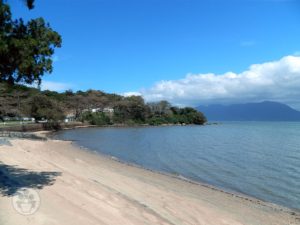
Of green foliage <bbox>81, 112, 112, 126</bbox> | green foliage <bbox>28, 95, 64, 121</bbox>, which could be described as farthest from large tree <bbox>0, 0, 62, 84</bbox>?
green foliage <bbox>81, 112, 112, 126</bbox>

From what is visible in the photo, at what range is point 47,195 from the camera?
1107cm

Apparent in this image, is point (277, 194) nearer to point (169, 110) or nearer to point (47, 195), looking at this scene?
point (47, 195)

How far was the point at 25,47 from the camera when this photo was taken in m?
10.9

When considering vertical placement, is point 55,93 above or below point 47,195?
above

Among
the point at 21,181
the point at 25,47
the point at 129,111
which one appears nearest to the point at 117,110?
the point at 129,111

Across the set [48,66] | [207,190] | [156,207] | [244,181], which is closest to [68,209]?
[156,207]

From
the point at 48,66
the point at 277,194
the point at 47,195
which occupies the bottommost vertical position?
the point at 277,194

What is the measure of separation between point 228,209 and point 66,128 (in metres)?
96.4

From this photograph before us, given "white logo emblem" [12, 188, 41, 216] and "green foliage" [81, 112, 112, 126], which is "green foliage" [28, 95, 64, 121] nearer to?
"green foliage" [81, 112, 112, 126]

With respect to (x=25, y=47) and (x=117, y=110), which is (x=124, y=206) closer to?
(x=25, y=47)

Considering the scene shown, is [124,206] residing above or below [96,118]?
below

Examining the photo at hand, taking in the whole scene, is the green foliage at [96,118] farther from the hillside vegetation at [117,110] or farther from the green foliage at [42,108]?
the green foliage at [42,108]

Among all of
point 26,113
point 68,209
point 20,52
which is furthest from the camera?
point 26,113

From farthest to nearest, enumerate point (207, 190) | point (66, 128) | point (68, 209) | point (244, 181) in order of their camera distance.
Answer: point (66, 128) → point (244, 181) → point (207, 190) → point (68, 209)
